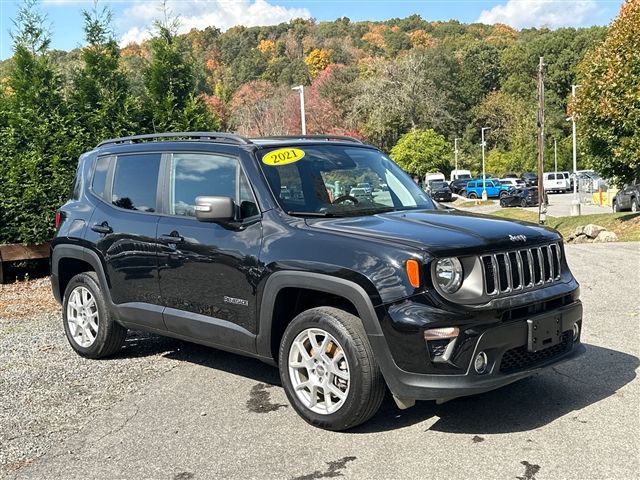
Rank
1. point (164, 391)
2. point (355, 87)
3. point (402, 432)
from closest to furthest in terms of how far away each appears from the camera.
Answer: point (402, 432) → point (164, 391) → point (355, 87)

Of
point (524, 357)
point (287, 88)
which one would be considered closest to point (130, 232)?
point (524, 357)

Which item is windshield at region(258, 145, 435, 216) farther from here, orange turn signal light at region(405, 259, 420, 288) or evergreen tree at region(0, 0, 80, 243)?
evergreen tree at region(0, 0, 80, 243)

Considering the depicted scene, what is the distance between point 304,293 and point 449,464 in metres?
1.50

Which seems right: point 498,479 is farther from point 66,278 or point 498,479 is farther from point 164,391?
point 66,278

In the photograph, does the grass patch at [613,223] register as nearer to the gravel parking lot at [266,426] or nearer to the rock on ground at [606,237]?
the rock on ground at [606,237]

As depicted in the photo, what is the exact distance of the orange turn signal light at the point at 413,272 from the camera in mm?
3940

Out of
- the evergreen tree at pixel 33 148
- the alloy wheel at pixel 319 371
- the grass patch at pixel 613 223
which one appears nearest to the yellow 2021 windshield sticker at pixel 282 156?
the alloy wheel at pixel 319 371

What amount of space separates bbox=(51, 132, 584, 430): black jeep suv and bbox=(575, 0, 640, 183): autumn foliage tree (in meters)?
17.0

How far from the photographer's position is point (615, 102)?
20500 millimetres

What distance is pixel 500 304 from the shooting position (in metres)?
4.04

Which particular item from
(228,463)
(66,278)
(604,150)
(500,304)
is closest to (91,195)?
(66,278)

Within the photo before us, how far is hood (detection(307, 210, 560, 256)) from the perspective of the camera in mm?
4098

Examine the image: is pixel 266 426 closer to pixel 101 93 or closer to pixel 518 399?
pixel 518 399

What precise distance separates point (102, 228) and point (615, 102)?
18.5m
